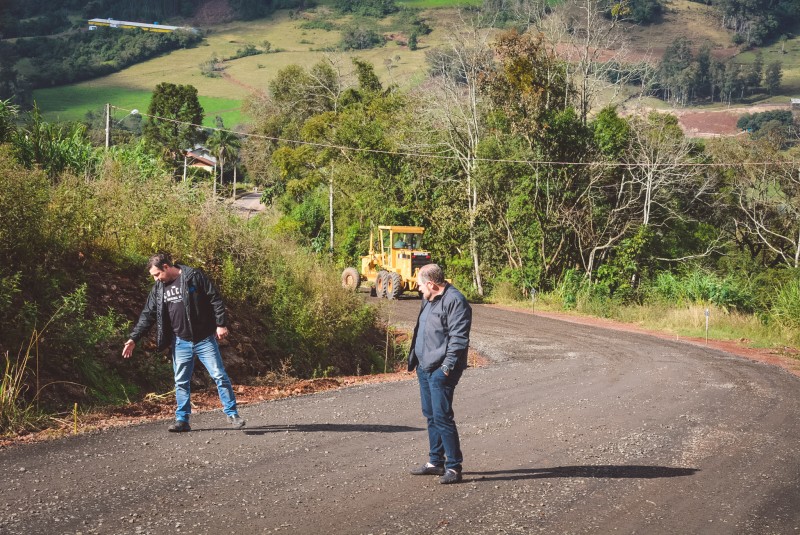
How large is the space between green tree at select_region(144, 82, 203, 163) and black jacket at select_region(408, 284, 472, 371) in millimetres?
71405

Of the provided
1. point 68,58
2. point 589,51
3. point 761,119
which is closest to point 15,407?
point 589,51

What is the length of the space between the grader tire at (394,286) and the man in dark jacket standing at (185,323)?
75.3 ft

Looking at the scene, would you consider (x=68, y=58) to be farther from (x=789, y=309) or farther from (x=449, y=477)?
(x=449, y=477)

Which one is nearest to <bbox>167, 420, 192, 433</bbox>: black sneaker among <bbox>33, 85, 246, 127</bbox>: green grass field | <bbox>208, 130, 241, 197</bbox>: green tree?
<bbox>208, 130, 241, 197</bbox>: green tree

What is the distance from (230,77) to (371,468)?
166450 millimetres

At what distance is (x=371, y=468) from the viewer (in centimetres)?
832

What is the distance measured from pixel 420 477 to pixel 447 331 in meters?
1.41

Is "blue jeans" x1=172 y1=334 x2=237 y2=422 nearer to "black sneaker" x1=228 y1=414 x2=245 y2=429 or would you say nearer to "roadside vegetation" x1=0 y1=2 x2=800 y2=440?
"black sneaker" x1=228 y1=414 x2=245 y2=429

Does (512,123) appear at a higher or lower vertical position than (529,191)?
higher

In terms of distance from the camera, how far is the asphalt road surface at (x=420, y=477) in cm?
671

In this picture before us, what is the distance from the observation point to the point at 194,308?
9.34 meters

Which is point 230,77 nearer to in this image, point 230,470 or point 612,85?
point 612,85

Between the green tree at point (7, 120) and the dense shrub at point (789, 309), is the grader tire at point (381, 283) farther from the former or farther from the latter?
the green tree at point (7, 120)

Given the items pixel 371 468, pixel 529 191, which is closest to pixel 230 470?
pixel 371 468
